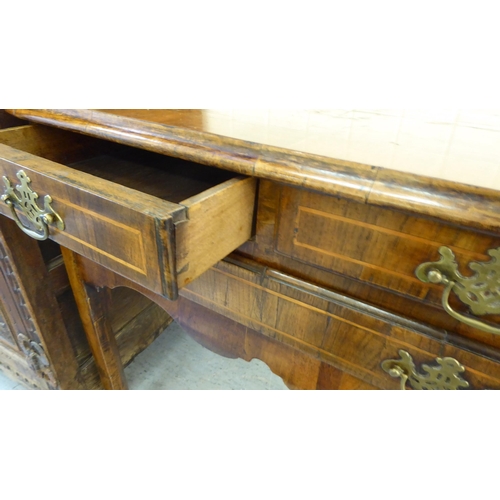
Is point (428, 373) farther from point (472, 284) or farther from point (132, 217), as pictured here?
point (132, 217)

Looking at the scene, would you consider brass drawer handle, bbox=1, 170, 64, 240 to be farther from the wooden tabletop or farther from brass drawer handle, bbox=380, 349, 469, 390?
brass drawer handle, bbox=380, 349, 469, 390

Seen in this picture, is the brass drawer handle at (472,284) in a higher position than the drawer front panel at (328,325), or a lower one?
higher

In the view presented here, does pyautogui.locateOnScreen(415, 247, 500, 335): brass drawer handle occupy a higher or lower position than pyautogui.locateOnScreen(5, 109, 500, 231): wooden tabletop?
lower

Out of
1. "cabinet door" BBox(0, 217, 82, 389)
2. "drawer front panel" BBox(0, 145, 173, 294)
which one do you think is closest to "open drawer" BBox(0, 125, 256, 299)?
"drawer front panel" BBox(0, 145, 173, 294)

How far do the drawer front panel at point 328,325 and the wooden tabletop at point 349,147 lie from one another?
0.15 meters

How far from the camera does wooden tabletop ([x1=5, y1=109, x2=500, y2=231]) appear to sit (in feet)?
1.03

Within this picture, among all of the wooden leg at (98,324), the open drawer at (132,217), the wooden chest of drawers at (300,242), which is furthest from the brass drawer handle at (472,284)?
the wooden leg at (98,324)

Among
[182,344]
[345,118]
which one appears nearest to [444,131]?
[345,118]

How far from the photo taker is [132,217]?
34cm

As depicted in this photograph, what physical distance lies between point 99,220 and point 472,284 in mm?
363

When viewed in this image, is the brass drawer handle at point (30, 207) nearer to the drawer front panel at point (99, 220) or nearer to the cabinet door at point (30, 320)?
the drawer front panel at point (99, 220)

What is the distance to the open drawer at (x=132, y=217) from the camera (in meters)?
0.34

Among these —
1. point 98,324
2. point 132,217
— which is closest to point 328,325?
point 132,217

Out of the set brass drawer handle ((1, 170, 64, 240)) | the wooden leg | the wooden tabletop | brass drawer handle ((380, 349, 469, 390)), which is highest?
the wooden tabletop
